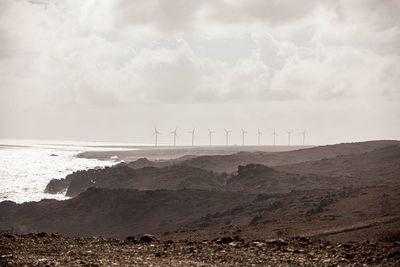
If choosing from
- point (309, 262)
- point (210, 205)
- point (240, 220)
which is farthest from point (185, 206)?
point (309, 262)

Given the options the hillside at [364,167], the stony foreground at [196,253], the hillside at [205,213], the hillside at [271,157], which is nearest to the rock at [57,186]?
the hillside at [271,157]

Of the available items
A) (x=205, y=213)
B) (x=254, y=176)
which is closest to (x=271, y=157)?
(x=254, y=176)

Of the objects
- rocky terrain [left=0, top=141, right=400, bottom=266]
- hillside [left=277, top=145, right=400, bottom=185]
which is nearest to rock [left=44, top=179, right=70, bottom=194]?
rocky terrain [left=0, top=141, right=400, bottom=266]

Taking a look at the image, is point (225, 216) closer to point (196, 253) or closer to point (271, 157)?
point (196, 253)

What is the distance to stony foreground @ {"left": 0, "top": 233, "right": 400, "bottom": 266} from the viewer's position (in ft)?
51.8

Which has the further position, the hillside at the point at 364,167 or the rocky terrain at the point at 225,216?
the hillside at the point at 364,167

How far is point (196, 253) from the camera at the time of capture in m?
17.9

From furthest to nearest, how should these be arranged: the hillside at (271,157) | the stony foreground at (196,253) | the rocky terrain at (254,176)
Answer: the hillside at (271,157) < the rocky terrain at (254,176) < the stony foreground at (196,253)

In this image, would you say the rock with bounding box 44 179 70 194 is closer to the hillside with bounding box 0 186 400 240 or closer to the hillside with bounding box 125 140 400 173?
the hillside with bounding box 125 140 400 173

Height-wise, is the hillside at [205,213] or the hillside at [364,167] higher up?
the hillside at [364,167]

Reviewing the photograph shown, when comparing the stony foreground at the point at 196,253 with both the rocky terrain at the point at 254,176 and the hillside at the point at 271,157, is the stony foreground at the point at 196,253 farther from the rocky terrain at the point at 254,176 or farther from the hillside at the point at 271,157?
the hillside at the point at 271,157

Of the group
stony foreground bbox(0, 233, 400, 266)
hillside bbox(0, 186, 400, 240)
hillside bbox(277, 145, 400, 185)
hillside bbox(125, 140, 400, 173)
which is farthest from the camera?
hillside bbox(125, 140, 400, 173)

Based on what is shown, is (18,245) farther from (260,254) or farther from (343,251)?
(343,251)

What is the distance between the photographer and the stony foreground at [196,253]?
15.8 metres
